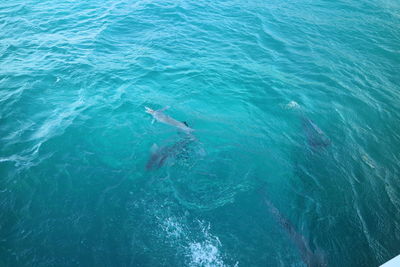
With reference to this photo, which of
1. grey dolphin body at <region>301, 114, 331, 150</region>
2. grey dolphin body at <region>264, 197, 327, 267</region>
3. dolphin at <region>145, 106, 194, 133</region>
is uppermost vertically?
grey dolphin body at <region>301, 114, 331, 150</region>

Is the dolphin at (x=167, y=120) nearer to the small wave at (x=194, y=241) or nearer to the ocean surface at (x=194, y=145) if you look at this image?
the ocean surface at (x=194, y=145)

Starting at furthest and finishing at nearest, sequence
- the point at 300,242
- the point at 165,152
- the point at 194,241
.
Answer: the point at 165,152 → the point at 300,242 → the point at 194,241

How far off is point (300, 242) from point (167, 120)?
8.08m

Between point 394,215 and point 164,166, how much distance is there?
961 cm

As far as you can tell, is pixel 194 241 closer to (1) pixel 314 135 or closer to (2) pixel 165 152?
(2) pixel 165 152

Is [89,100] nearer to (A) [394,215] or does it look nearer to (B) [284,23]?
(A) [394,215]

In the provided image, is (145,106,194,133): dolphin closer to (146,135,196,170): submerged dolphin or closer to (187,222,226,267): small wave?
(146,135,196,170): submerged dolphin

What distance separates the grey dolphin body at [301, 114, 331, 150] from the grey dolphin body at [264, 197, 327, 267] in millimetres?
4374

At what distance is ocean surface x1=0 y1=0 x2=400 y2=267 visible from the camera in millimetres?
8133

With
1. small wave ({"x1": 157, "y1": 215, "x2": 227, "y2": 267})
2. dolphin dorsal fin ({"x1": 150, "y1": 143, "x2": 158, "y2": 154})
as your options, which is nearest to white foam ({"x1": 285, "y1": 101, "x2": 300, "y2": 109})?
dolphin dorsal fin ({"x1": 150, "y1": 143, "x2": 158, "y2": 154})

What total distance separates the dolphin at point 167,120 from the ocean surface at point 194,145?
0.32 meters

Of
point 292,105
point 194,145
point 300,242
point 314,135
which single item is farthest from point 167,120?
point 300,242

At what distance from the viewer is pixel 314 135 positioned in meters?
12.1

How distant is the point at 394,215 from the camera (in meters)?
9.23
